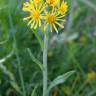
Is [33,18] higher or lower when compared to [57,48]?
higher

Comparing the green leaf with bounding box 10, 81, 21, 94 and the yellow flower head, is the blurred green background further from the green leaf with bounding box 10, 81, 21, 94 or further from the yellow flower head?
the yellow flower head

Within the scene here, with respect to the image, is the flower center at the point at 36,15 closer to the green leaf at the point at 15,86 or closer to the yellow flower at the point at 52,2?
the yellow flower at the point at 52,2

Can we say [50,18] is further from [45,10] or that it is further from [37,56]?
[37,56]

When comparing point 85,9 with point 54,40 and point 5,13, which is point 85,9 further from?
point 5,13

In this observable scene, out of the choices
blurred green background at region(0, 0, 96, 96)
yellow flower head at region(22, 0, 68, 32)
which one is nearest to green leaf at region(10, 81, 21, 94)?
blurred green background at region(0, 0, 96, 96)

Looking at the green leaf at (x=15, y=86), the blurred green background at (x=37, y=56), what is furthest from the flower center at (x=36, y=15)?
the green leaf at (x=15, y=86)

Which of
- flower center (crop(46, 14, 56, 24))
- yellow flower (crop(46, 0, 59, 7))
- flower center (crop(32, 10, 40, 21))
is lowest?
flower center (crop(46, 14, 56, 24))

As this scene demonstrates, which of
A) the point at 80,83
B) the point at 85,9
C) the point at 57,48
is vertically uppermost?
the point at 85,9

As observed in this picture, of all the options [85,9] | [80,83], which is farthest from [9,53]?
[85,9]
